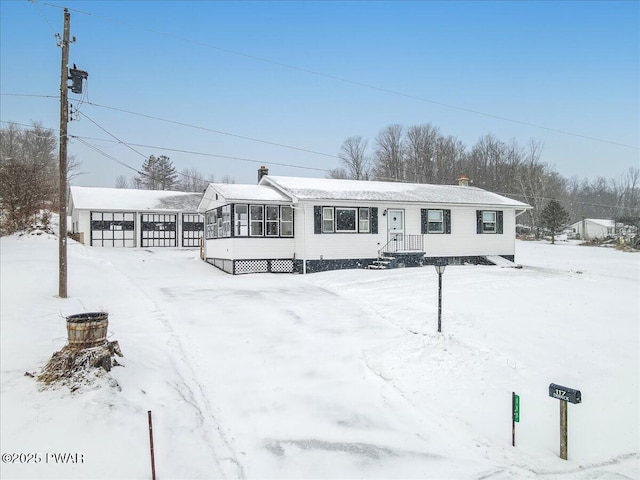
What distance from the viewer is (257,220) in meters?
19.4

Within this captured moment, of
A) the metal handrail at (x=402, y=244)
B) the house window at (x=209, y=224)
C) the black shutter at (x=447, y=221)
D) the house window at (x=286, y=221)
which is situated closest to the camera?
the house window at (x=286, y=221)

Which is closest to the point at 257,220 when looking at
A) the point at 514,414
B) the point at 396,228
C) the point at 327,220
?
the point at 327,220

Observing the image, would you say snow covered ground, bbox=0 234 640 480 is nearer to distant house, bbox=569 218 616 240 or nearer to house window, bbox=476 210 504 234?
house window, bbox=476 210 504 234

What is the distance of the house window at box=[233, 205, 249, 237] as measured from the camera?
1902 centimetres

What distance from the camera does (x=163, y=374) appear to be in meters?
6.85

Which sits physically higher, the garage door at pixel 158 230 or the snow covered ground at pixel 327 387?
the garage door at pixel 158 230

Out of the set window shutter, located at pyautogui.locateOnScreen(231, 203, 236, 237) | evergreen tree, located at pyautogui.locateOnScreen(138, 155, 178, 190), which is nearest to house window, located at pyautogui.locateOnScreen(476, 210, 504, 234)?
window shutter, located at pyautogui.locateOnScreen(231, 203, 236, 237)

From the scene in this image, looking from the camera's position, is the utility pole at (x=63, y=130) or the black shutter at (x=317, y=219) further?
the black shutter at (x=317, y=219)

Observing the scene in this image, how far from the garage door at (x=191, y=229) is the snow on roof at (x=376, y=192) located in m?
10.6

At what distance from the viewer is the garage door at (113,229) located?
29078 millimetres

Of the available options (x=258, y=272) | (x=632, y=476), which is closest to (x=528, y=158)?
(x=258, y=272)

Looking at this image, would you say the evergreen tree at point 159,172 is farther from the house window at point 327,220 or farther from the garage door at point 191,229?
the house window at point 327,220

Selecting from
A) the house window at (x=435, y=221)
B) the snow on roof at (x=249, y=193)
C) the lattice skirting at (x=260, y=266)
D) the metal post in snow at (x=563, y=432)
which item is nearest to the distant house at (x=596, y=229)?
the house window at (x=435, y=221)

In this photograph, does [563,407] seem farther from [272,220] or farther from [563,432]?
[272,220]
